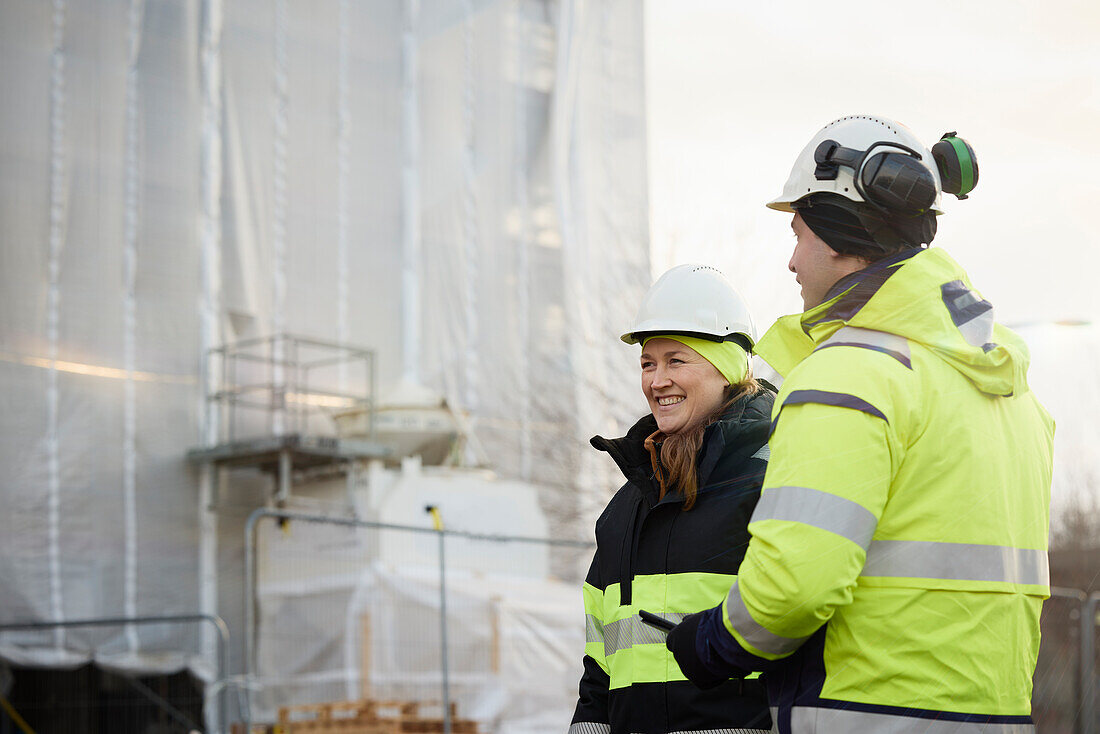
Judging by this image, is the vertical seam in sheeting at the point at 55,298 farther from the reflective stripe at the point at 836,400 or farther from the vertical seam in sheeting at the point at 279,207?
the reflective stripe at the point at 836,400

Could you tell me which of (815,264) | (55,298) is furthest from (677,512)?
(55,298)

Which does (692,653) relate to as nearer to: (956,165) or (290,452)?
(956,165)

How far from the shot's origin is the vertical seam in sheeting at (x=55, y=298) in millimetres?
11430

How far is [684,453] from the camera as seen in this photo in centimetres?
286

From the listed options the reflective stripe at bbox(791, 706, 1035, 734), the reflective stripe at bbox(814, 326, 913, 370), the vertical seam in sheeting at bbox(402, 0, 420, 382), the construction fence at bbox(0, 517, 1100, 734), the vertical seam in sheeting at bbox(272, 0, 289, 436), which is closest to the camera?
the reflective stripe at bbox(791, 706, 1035, 734)

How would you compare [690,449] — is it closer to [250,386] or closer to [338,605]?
[338,605]

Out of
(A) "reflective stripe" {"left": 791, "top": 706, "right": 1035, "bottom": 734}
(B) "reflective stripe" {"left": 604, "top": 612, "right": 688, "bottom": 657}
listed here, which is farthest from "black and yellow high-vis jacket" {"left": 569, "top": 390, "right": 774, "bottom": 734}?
(A) "reflective stripe" {"left": 791, "top": 706, "right": 1035, "bottom": 734}

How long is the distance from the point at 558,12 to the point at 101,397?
9093 millimetres

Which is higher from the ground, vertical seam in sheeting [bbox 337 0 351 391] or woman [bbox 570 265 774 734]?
vertical seam in sheeting [bbox 337 0 351 391]

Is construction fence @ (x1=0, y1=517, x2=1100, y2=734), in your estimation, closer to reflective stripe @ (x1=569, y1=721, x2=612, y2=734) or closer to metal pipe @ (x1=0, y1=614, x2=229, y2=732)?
metal pipe @ (x1=0, y1=614, x2=229, y2=732)

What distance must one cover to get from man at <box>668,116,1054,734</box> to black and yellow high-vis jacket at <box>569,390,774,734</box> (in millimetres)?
463

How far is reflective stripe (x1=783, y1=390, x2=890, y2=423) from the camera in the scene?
6.54 feet

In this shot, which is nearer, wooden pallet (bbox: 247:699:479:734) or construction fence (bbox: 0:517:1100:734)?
wooden pallet (bbox: 247:699:479:734)

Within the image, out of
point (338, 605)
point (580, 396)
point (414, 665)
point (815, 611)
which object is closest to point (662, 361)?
point (815, 611)
